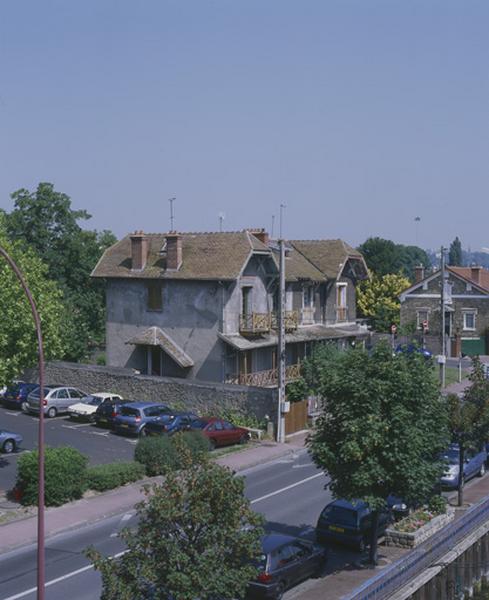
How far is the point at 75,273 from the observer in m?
55.6

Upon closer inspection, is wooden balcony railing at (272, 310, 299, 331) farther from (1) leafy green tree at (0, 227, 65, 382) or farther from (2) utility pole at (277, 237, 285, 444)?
(1) leafy green tree at (0, 227, 65, 382)

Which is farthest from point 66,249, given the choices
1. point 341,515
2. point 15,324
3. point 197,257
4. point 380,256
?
point 380,256

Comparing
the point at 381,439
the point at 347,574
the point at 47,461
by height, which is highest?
the point at 381,439

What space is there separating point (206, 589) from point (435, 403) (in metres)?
9.82

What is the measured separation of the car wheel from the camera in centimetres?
3244

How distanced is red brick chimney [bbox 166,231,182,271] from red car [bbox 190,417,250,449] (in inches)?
A: 438

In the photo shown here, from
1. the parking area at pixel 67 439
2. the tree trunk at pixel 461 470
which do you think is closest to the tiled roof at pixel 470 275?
the parking area at pixel 67 439

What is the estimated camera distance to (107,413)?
125 feet

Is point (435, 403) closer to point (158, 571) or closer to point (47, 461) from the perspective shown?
point (158, 571)

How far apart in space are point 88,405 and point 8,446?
7636mm

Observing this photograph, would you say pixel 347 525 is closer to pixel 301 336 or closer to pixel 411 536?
pixel 411 536

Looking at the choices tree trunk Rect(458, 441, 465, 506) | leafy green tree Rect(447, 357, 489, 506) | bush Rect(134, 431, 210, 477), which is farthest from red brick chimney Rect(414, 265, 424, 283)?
leafy green tree Rect(447, 357, 489, 506)

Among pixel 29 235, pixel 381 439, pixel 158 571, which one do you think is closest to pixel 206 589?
pixel 158 571

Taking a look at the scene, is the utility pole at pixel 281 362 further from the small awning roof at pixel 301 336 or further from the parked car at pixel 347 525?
the parked car at pixel 347 525
